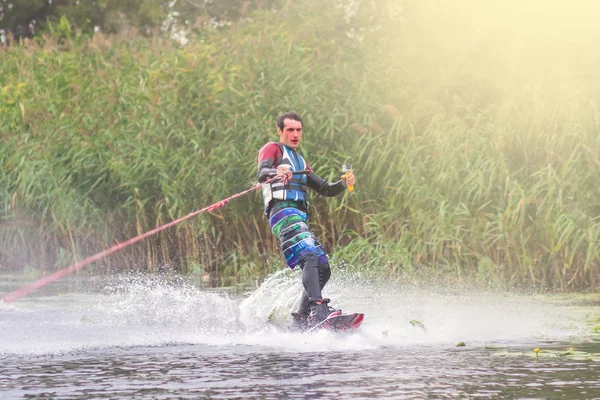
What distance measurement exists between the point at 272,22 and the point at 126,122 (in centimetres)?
303

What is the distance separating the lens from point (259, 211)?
1426cm

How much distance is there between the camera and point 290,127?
943 centimetres

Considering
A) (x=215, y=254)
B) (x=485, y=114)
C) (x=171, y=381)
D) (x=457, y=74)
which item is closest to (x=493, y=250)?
(x=485, y=114)

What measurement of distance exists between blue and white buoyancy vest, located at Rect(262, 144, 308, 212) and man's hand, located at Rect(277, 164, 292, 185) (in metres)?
0.14

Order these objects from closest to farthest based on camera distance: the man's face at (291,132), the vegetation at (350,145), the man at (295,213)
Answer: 1. the man at (295,213)
2. the man's face at (291,132)
3. the vegetation at (350,145)

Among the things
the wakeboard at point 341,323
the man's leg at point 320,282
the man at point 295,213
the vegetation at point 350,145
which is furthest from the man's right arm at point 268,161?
the vegetation at point 350,145

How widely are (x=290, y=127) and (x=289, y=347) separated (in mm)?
1765

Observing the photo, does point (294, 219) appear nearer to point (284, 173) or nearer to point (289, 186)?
point (289, 186)

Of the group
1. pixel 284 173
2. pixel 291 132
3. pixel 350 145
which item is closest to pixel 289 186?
pixel 284 173

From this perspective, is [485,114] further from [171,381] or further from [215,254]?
[171,381]

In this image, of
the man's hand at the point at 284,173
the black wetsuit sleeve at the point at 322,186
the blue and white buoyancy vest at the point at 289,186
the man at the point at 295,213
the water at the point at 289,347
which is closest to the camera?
the water at the point at 289,347

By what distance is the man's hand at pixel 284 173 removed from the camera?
29.6 ft

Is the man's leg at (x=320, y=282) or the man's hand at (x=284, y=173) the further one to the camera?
the man's leg at (x=320, y=282)

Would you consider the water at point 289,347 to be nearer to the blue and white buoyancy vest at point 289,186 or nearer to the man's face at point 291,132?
the blue and white buoyancy vest at point 289,186
